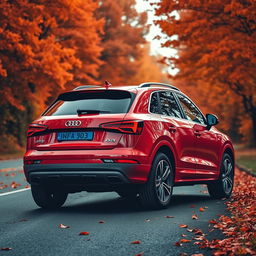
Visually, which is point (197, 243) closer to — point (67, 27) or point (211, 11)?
point (211, 11)

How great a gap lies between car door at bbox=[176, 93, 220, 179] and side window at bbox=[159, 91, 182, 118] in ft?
1.03

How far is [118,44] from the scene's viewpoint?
46969 millimetres

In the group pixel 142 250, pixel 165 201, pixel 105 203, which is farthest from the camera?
pixel 105 203

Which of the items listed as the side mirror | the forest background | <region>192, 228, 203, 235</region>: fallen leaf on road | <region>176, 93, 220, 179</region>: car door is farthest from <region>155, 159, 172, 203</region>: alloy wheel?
the forest background

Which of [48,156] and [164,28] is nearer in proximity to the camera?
[48,156]

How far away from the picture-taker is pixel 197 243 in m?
6.26

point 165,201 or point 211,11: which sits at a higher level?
point 211,11

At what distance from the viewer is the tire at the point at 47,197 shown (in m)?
9.16

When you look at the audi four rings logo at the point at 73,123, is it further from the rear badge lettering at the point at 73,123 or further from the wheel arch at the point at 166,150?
the wheel arch at the point at 166,150

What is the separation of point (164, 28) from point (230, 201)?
37.4 feet

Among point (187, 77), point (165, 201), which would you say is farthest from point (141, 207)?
point (187, 77)

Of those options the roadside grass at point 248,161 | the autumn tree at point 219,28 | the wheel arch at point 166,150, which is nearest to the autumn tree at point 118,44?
the roadside grass at point 248,161

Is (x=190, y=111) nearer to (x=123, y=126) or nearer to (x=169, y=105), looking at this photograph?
(x=169, y=105)

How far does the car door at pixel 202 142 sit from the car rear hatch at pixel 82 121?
1.86 meters
